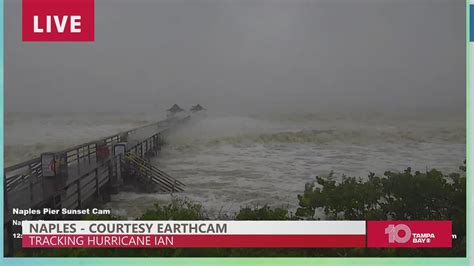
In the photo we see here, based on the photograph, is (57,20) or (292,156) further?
(292,156)

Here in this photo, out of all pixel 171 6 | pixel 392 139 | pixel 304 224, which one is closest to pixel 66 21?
pixel 171 6

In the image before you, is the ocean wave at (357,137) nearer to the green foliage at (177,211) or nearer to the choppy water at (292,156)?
the choppy water at (292,156)

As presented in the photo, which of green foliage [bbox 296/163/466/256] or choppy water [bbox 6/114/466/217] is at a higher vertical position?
choppy water [bbox 6/114/466/217]

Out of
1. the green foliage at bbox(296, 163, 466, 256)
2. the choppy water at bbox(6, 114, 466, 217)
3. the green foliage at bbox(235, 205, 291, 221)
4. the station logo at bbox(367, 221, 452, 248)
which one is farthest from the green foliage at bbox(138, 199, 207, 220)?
the station logo at bbox(367, 221, 452, 248)

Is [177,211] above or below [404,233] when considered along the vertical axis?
above

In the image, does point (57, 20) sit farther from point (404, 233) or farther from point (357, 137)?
point (404, 233)

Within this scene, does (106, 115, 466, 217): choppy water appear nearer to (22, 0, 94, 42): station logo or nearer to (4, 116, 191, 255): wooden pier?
(4, 116, 191, 255): wooden pier

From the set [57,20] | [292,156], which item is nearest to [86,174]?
[57,20]
